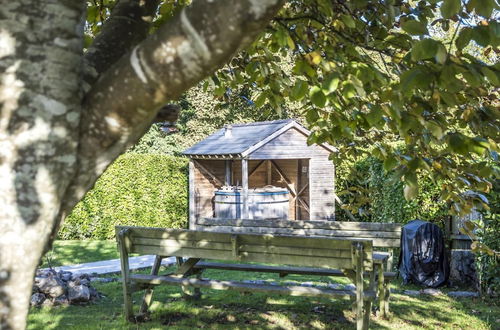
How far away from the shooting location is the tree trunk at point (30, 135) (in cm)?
174

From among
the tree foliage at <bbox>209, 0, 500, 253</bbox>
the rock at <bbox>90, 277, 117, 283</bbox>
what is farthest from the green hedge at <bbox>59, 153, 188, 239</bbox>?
the tree foliage at <bbox>209, 0, 500, 253</bbox>

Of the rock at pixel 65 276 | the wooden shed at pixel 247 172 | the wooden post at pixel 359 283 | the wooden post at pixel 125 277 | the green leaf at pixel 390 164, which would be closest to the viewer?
the green leaf at pixel 390 164

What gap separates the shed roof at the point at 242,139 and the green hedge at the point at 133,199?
1.13 metres

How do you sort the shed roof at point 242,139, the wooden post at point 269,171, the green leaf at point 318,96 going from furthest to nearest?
the wooden post at point 269,171 → the shed roof at point 242,139 → the green leaf at point 318,96

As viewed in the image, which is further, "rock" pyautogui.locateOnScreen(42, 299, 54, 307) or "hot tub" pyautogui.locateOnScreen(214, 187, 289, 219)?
"hot tub" pyautogui.locateOnScreen(214, 187, 289, 219)

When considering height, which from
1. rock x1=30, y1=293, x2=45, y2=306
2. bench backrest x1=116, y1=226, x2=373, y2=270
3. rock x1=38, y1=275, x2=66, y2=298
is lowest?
rock x1=30, y1=293, x2=45, y2=306

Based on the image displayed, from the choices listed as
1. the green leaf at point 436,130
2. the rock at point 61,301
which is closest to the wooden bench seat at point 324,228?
the rock at point 61,301

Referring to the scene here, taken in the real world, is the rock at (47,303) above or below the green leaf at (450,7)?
below

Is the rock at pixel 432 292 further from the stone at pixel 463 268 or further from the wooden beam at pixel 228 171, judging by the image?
the wooden beam at pixel 228 171

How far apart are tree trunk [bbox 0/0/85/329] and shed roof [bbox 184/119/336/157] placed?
14.9 metres

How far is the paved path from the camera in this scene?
10094 millimetres

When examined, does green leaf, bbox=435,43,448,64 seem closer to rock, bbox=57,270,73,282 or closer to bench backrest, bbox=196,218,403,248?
bench backrest, bbox=196,218,403,248

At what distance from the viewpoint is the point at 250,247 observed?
5605 millimetres

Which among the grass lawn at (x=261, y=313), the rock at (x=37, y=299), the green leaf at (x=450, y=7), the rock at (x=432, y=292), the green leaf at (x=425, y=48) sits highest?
the green leaf at (x=450, y=7)
